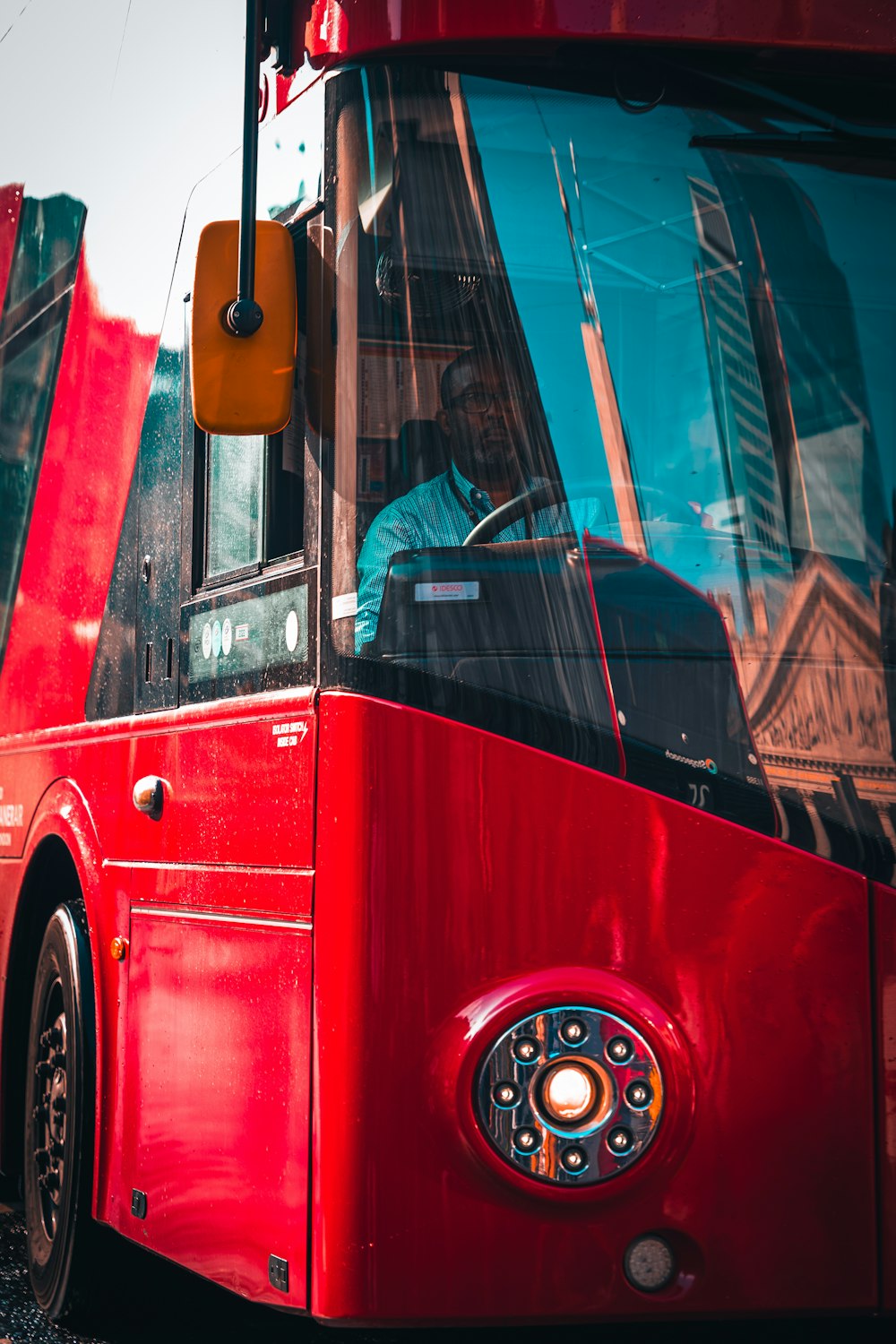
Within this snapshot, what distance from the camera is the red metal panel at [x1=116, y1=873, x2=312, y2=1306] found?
3361 millimetres

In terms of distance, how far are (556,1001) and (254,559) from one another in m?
1.19

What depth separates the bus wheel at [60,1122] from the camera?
4578 millimetres

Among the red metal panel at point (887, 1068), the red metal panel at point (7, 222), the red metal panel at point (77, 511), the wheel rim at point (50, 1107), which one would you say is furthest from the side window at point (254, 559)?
the red metal panel at point (7, 222)

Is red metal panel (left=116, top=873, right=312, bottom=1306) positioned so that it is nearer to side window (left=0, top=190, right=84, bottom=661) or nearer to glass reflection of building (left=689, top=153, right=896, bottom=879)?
glass reflection of building (left=689, top=153, right=896, bottom=879)

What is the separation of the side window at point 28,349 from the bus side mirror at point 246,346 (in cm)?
212

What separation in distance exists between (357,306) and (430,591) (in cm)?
56

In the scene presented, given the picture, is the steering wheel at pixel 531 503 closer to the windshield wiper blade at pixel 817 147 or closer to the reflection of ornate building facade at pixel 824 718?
the reflection of ornate building facade at pixel 824 718

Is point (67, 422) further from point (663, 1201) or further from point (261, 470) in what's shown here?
point (663, 1201)

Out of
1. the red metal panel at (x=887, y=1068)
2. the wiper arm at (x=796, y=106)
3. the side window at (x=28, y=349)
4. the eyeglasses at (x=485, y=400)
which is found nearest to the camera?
the red metal panel at (x=887, y=1068)

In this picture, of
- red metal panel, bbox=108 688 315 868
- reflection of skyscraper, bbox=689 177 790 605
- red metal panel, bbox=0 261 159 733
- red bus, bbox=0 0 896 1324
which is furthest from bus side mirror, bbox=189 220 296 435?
red metal panel, bbox=0 261 159 733

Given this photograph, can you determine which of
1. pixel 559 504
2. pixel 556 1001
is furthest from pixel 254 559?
pixel 556 1001

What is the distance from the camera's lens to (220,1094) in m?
3.69

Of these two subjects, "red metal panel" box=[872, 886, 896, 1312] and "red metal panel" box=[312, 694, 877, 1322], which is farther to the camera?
"red metal panel" box=[872, 886, 896, 1312]

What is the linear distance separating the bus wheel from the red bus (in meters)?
0.77
